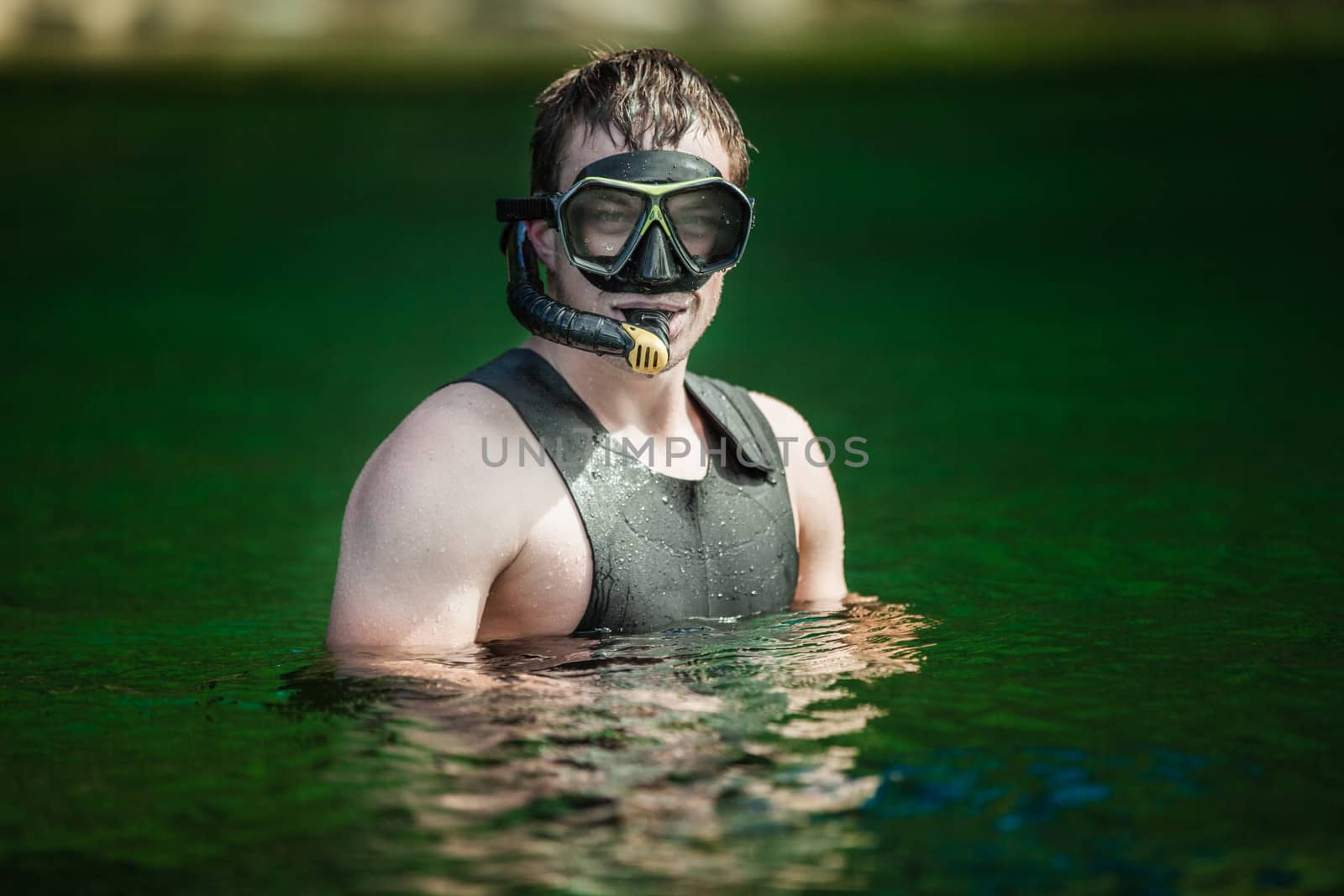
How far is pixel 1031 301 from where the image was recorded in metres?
8.55

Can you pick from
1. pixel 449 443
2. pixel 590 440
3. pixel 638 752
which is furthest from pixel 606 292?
pixel 638 752

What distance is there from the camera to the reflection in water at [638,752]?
1.71 m

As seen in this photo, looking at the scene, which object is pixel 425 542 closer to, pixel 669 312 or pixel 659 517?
pixel 659 517

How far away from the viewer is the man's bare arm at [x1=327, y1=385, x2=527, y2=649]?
2.21 metres

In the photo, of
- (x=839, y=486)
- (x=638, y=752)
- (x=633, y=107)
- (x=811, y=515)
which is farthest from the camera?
(x=839, y=486)

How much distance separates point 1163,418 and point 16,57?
7776mm

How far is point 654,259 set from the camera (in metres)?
2.36

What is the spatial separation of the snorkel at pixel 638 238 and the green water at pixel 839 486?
0.48m

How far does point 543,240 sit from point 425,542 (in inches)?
22.3

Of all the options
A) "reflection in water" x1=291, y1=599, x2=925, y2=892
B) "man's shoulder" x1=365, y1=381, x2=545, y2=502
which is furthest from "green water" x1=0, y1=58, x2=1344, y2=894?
"man's shoulder" x1=365, y1=381, x2=545, y2=502

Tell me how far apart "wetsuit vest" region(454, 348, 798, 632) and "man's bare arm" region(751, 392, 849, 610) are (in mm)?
99

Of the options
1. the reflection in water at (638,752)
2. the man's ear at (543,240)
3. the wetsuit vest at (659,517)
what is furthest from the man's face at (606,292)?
the reflection in water at (638,752)

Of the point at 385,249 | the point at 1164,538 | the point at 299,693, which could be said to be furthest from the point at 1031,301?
the point at 299,693

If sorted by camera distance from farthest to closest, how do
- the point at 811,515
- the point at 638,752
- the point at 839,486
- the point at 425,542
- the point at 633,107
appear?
the point at 839,486 < the point at 811,515 < the point at 633,107 < the point at 425,542 < the point at 638,752
